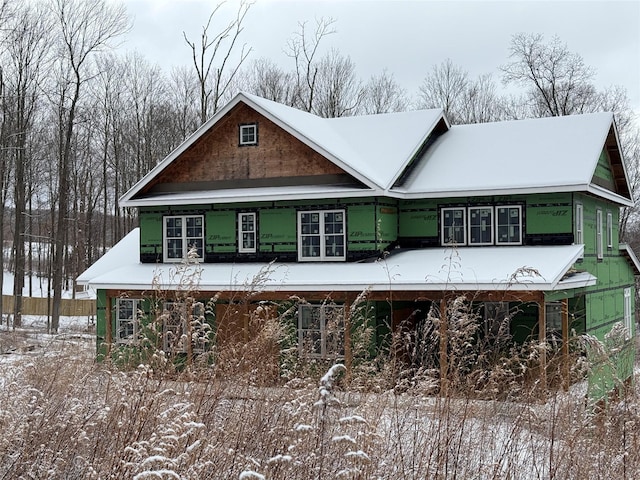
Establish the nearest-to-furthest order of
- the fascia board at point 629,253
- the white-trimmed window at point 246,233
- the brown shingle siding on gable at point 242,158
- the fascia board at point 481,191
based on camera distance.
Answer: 1. the fascia board at point 481,191
2. the brown shingle siding on gable at point 242,158
3. the white-trimmed window at point 246,233
4. the fascia board at point 629,253

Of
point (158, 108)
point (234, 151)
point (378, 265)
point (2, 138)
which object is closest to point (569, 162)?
point (378, 265)

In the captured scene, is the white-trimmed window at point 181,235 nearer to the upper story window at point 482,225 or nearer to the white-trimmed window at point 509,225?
the upper story window at point 482,225

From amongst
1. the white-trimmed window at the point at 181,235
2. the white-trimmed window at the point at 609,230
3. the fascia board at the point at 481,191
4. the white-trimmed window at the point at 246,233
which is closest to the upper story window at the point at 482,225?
the fascia board at the point at 481,191

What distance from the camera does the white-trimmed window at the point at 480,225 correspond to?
62.4ft

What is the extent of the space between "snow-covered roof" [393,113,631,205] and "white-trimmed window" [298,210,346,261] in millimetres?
1753

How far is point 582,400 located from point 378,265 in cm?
1187

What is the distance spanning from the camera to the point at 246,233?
20.1 m

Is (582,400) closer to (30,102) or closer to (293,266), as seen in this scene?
(293,266)

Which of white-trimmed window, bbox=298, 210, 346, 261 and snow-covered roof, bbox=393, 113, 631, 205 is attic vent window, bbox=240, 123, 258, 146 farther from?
snow-covered roof, bbox=393, 113, 631, 205

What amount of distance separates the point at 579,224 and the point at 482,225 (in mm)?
2355

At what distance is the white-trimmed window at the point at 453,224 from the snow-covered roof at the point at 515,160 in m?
0.59

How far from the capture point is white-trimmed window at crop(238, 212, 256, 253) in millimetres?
20031

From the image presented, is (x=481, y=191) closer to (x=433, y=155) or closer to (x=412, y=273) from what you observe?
(x=433, y=155)

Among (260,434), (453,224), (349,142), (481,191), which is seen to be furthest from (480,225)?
(260,434)
